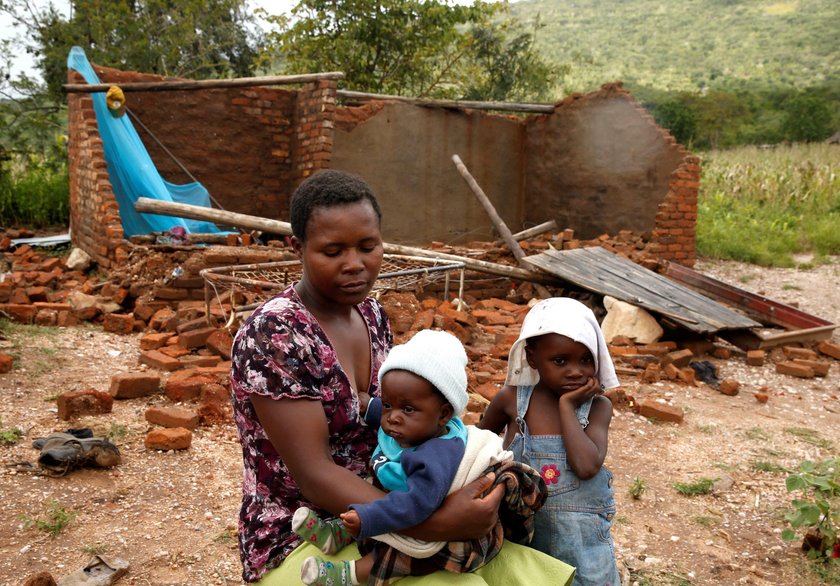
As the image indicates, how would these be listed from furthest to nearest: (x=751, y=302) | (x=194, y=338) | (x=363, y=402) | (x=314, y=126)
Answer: (x=314, y=126), (x=751, y=302), (x=194, y=338), (x=363, y=402)

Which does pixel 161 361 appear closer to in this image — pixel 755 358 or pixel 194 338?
pixel 194 338

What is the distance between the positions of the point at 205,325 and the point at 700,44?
56.2m

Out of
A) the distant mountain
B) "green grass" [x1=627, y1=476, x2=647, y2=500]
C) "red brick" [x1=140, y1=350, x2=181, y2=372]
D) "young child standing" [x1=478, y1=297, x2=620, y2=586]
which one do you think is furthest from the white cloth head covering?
the distant mountain

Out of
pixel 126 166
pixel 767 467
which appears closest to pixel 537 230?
pixel 126 166

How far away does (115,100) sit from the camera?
8.07 m

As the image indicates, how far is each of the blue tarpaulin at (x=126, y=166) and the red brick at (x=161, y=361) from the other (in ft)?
8.98

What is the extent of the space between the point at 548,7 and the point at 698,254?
69492 millimetres

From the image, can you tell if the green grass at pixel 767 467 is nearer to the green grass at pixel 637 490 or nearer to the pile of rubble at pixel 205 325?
the pile of rubble at pixel 205 325

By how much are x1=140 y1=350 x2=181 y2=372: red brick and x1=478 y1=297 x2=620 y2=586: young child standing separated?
13.4 ft

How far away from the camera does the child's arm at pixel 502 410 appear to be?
2240 mm

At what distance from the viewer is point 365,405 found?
6.43ft

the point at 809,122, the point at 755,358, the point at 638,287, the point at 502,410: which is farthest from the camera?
the point at 809,122

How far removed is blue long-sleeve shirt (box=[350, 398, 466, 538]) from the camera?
1.60 metres

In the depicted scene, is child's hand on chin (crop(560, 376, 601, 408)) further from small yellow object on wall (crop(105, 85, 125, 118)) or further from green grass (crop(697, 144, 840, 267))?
green grass (crop(697, 144, 840, 267))
